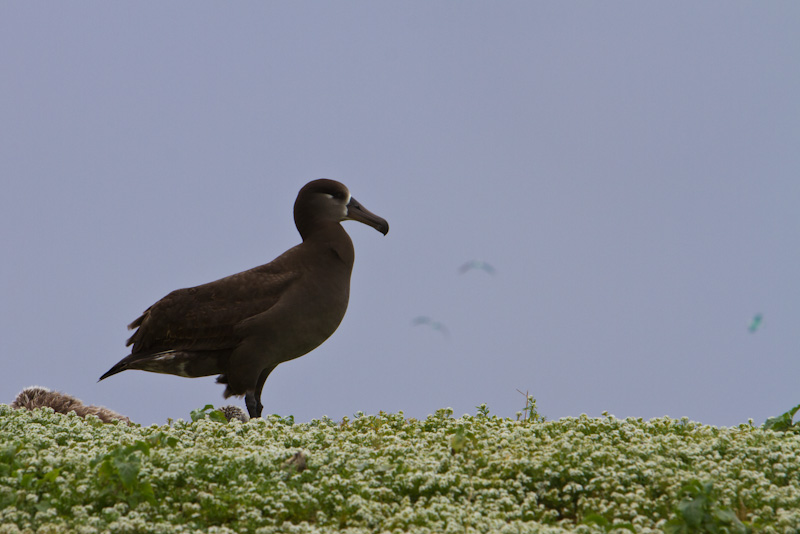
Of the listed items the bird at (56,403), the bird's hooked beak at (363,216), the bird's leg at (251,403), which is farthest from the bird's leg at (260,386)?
the bird's hooked beak at (363,216)

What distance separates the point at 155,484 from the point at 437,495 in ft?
7.64

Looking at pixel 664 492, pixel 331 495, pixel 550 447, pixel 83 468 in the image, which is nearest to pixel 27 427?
pixel 83 468

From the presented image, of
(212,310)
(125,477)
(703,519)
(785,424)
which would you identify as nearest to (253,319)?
(212,310)

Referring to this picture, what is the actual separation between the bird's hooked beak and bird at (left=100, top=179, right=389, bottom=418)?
0.46 metres

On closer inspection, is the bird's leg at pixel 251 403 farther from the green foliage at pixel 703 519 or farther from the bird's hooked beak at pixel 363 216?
the green foliage at pixel 703 519

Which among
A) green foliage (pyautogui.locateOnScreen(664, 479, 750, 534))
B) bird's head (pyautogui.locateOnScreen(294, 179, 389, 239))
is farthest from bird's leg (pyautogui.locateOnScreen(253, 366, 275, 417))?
green foliage (pyautogui.locateOnScreen(664, 479, 750, 534))

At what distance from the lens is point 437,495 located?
7352 millimetres

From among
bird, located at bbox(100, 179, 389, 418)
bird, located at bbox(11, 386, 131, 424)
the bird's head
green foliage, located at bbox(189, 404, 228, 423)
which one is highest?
the bird's head

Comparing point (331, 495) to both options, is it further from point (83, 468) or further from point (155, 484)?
point (83, 468)

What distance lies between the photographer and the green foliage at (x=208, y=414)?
9836mm

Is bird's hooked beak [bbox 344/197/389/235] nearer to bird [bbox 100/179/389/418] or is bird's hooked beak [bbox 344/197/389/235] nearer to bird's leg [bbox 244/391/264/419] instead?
bird [bbox 100/179/389/418]

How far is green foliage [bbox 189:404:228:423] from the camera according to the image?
9.84 m

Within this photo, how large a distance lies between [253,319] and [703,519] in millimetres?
6530

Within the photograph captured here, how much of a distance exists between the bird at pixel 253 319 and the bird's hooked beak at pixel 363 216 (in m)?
0.46
